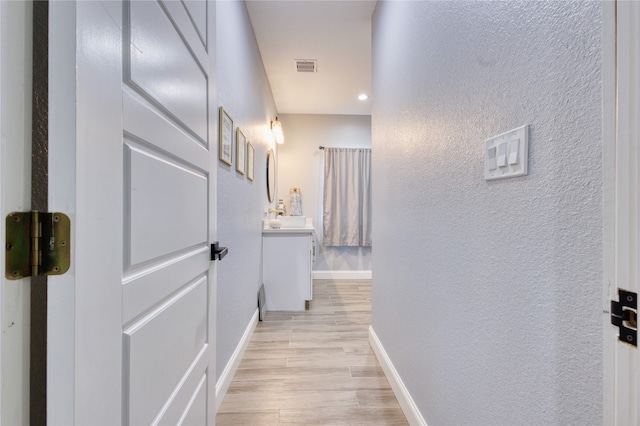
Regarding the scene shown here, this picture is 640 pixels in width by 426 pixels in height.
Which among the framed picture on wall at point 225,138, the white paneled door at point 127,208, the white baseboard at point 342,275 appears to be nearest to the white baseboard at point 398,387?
the white paneled door at point 127,208

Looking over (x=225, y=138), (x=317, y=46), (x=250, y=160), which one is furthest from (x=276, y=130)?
(x=225, y=138)

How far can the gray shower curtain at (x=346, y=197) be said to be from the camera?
428 cm

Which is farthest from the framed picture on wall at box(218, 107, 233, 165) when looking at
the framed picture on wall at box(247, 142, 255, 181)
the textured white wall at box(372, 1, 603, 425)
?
the textured white wall at box(372, 1, 603, 425)

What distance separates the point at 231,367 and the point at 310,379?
506 millimetres

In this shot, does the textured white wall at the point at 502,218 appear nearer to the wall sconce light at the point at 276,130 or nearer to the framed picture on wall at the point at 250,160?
the framed picture on wall at the point at 250,160

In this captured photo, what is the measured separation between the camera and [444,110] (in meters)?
1.02

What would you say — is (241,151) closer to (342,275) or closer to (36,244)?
(36,244)

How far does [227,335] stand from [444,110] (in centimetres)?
167

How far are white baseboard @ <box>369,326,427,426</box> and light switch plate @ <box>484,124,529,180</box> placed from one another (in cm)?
113

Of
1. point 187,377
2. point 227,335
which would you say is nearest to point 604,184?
point 187,377

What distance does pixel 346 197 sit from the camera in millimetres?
4316

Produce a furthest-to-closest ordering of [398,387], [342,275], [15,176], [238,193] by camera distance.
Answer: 1. [342,275]
2. [238,193]
3. [398,387]
4. [15,176]

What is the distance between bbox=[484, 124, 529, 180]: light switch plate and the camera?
2.10 ft

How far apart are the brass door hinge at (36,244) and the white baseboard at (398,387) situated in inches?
56.7
